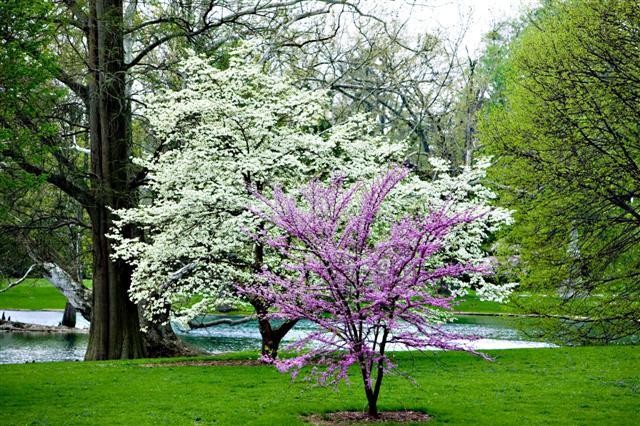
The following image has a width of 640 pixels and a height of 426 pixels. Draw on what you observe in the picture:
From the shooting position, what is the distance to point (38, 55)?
37.2 ft

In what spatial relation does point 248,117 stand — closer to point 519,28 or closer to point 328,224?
point 328,224

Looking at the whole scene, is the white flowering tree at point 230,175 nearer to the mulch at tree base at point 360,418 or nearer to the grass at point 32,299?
the mulch at tree base at point 360,418

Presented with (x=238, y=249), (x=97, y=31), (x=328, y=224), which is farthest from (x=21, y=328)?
(x=328, y=224)

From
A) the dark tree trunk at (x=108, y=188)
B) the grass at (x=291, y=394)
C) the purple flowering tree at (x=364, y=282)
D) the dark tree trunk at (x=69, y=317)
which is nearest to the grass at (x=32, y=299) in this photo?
the dark tree trunk at (x=69, y=317)

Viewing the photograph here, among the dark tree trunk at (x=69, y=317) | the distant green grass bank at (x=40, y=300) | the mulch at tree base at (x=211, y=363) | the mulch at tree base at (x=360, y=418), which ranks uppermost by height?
A: the distant green grass bank at (x=40, y=300)

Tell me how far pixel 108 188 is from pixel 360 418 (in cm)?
1122

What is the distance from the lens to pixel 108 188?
18906mm

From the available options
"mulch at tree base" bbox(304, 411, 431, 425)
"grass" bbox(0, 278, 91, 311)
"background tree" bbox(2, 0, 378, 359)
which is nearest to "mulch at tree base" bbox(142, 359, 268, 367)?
"background tree" bbox(2, 0, 378, 359)

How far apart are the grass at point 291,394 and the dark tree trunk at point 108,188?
7.68 ft

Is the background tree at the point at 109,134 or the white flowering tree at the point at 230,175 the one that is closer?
the white flowering tree at the point at 230,175

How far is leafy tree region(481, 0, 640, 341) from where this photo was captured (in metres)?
13.1

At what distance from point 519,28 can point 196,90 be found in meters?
33.9

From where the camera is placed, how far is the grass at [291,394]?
1034 centimetres

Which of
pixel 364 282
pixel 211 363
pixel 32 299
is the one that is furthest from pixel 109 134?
pixel 32 299
